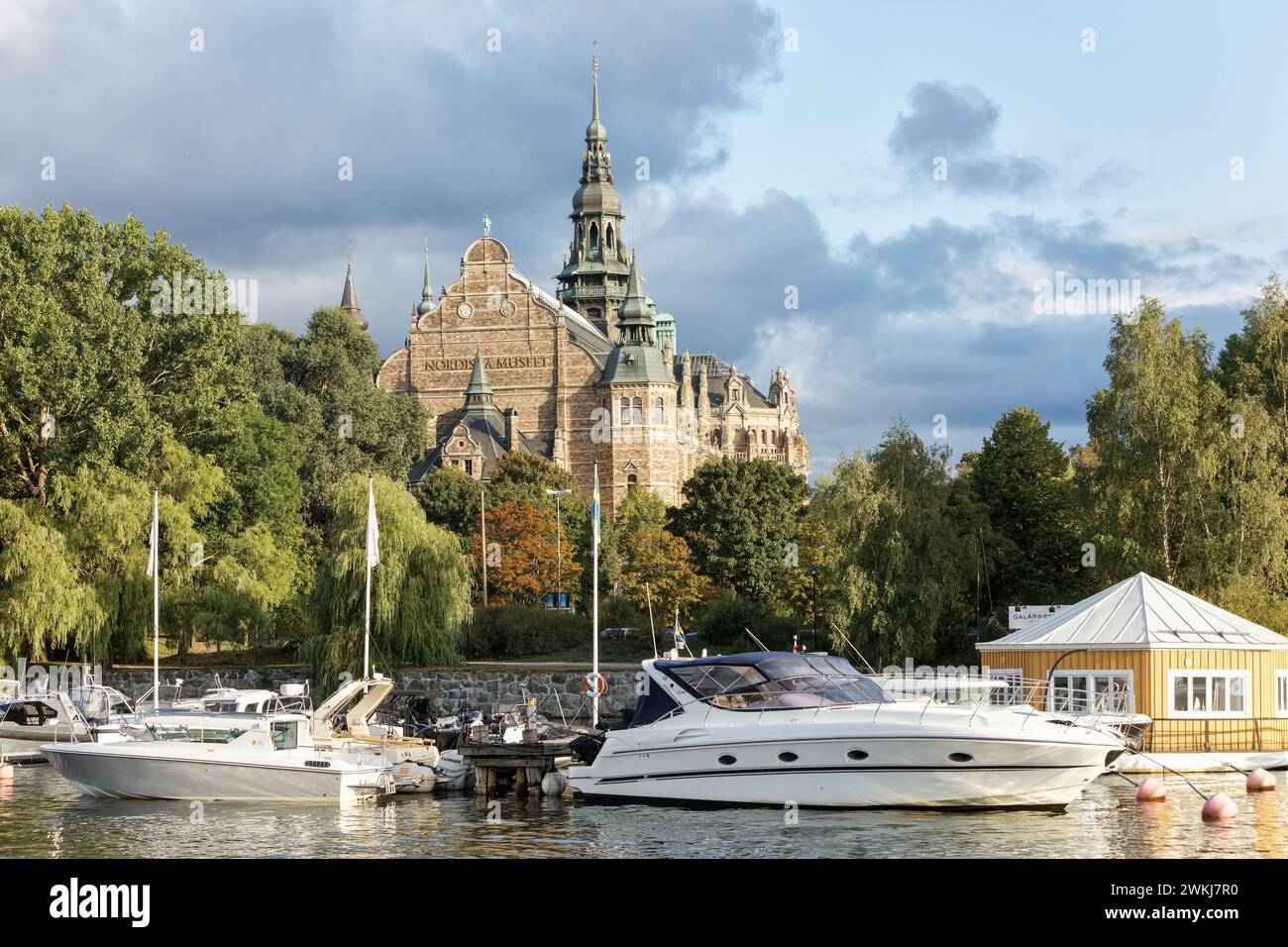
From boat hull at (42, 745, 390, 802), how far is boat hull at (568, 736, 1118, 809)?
24.2ft

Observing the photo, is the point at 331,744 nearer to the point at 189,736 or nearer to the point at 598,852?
the point at 189,736

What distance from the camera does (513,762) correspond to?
33594mm

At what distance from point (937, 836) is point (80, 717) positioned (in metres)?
26.2

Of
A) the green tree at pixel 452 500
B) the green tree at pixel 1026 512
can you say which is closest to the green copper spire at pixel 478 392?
the green tree at pixel 452 500

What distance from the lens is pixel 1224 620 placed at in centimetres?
3722

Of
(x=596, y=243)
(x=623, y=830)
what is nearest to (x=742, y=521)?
(x=623, y=830)

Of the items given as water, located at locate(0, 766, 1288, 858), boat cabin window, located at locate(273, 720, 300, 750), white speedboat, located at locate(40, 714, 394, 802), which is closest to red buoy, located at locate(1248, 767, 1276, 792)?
water, located at locate(0, 766, 1288, 858)

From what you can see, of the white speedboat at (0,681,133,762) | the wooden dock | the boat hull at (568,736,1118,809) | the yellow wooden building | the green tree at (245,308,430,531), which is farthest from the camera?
the green tree at (245,308,430,531)

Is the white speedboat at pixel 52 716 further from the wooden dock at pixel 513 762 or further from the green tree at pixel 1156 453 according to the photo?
the green tree at pixel 1156 453

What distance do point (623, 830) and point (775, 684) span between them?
5081 millimetres

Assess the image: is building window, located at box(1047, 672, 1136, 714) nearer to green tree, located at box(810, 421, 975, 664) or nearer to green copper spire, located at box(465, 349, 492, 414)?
green tree, located at box(810, 421, 975, 664)

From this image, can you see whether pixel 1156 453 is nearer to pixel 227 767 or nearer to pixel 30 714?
pixel 227 767

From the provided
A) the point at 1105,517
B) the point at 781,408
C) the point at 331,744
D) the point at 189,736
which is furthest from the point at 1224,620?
the point at 781,408

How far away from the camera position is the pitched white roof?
118 feet
